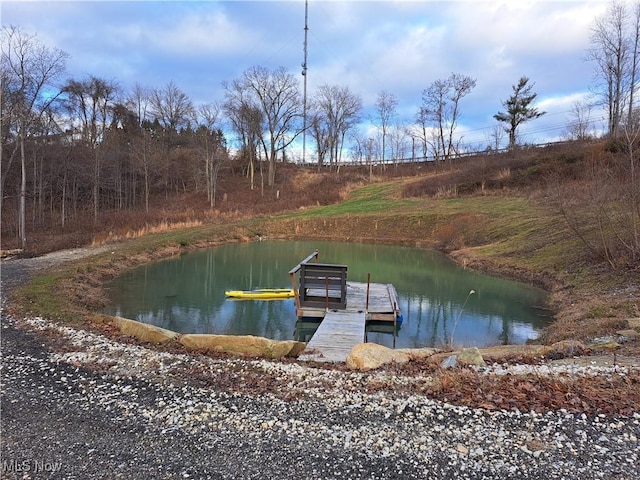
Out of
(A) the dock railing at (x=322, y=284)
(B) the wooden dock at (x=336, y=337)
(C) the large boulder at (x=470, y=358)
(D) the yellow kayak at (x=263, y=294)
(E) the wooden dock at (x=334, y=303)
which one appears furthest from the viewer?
(D) the yellow kayak at (x=263, y=294)

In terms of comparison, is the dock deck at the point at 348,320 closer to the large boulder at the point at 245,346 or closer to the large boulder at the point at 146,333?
the large boulder at the point at 245,346

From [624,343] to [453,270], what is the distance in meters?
14.8

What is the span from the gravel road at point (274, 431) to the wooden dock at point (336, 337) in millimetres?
1707

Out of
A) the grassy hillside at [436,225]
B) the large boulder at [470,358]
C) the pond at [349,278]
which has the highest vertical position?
the grassy hillside at [436,225]

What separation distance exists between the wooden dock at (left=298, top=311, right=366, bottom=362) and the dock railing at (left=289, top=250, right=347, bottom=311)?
22.7 inches

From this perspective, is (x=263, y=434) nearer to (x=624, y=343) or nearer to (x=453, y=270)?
(x=624, y=343)

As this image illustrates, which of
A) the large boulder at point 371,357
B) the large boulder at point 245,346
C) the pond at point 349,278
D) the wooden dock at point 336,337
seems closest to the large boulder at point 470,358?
the large boulder at point 371,357

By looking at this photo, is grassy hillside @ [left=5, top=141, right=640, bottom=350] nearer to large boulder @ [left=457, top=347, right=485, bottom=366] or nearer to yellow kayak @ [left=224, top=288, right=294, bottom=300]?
large boulder @ [left=457, top=347, right=485, bottom=366]

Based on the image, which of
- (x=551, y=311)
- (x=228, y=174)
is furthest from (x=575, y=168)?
(x=228, y=174)

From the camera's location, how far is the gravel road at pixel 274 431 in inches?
163

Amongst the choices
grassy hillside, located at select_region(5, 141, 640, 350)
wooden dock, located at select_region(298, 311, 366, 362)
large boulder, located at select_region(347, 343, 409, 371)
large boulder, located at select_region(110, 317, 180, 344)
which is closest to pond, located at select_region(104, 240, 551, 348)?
wooden dock, located at select_region(298, 311, 366, 362)

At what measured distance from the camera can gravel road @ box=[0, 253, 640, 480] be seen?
4.15m

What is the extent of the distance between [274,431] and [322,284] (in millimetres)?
8263

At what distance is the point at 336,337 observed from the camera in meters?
10.3
